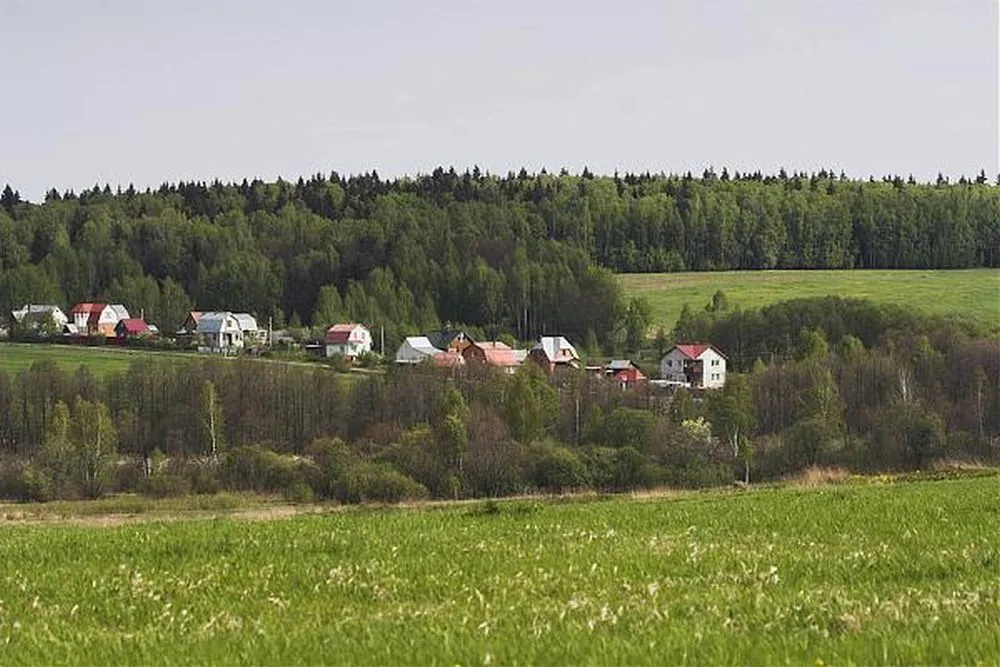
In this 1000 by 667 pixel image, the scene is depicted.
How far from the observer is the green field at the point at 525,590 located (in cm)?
885

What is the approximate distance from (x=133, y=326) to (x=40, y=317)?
566 inches

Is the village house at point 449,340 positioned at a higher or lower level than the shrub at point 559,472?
higher

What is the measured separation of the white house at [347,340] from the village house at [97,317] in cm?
4207

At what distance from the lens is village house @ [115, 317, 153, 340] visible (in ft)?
579


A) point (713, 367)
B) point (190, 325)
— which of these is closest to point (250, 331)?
point (190, 325)

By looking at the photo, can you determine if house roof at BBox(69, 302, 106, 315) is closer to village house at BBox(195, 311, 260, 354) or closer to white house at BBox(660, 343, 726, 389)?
village house at BBox(195, 311, 260, 354)

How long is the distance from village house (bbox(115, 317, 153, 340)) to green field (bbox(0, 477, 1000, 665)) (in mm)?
160251

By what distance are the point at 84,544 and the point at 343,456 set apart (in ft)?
187

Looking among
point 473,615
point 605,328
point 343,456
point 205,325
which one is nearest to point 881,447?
point 343,456

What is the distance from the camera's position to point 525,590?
42.8 ft

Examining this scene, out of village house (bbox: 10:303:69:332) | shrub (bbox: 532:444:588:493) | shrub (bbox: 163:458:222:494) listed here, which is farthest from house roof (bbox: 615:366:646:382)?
village house (bbox: 10:303:69:332)

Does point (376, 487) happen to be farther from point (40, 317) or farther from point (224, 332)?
point (40, 317)

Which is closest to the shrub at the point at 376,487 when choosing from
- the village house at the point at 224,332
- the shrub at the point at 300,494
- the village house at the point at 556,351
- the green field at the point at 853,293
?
the shrub at the point at 300,494

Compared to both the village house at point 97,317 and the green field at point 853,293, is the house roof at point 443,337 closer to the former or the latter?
the green field at point 853,293
